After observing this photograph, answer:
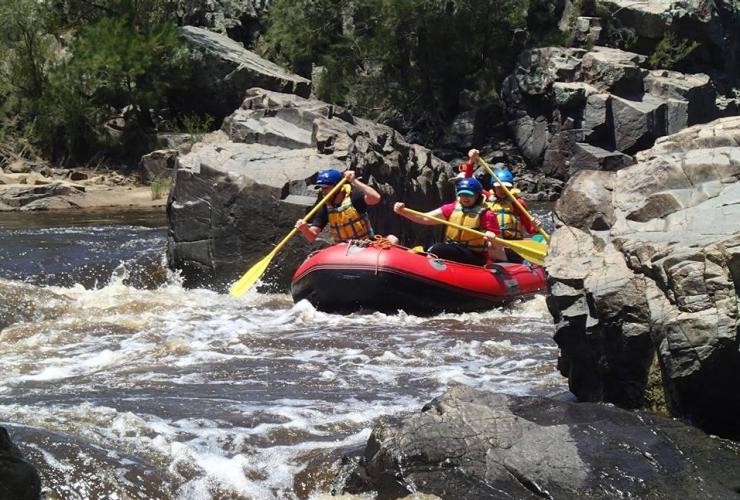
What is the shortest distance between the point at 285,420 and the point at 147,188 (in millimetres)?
12607

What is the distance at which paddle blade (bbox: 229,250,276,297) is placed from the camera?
336 inches

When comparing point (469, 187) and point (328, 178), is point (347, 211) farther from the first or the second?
point (469, 187)

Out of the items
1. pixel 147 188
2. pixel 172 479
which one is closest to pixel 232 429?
pixel 172 479

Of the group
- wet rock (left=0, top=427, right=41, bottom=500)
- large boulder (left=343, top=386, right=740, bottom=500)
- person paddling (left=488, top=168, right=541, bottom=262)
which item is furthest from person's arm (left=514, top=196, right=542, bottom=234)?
wet rock (left=0, top=427, right=41, bottom=500)

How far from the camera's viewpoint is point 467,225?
8.43 meters

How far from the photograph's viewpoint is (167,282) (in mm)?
9539

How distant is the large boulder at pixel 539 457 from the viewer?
12.1 ft

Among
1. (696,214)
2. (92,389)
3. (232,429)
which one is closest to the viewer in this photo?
(696,214)

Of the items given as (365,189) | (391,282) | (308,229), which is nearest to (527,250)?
(391,282)

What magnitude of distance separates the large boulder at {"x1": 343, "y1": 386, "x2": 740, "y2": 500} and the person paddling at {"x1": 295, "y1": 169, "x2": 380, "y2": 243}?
4451mm

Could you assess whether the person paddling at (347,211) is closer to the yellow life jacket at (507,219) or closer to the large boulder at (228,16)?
the yellow life jacket at (507,219)

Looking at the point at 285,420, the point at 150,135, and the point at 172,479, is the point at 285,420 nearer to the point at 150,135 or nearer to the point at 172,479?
the point at 172,479

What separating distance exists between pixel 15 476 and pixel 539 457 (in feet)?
6.32

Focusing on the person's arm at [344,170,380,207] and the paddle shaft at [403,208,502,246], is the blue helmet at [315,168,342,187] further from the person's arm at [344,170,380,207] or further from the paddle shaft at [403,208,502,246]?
the paddle shaft at [403,208,502,246]
